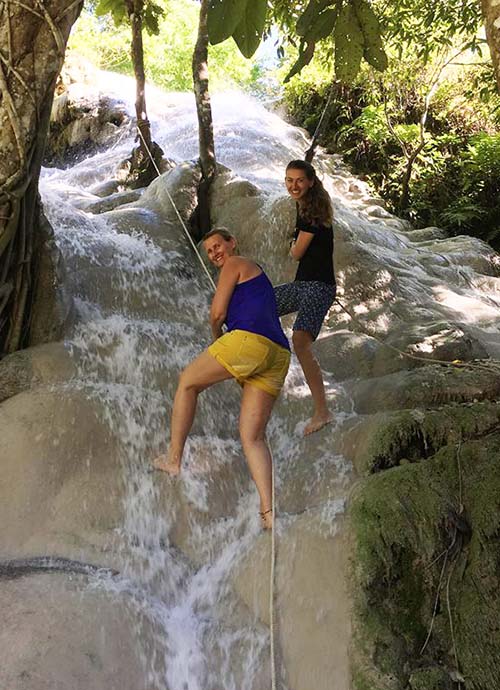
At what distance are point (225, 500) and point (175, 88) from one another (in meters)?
18.5

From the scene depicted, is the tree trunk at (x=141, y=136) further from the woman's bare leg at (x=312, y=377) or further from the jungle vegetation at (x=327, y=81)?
the woman's bare leg at (x=312, y=377)

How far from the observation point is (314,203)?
144 inches

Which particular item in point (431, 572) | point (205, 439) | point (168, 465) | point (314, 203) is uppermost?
point (314, 203)

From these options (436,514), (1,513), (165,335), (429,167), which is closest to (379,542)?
(436,514)

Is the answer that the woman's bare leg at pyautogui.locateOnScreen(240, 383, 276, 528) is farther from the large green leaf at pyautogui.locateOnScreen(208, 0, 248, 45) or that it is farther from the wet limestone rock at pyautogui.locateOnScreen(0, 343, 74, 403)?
the large green leaf at pyautogui.locateOnScreen(208, 0, 248, 45)

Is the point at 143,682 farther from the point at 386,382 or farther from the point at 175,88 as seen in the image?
the point at 175,88

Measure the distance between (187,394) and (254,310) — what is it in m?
0.59

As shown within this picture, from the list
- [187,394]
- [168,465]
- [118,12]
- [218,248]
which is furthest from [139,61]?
[168,465]

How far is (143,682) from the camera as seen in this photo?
259 cm

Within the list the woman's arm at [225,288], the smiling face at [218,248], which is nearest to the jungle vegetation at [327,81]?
the smiling face at [218,248]

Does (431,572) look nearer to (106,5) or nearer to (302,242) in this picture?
(302,242)

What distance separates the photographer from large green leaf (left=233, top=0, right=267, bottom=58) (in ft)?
10.2

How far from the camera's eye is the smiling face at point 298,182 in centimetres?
355

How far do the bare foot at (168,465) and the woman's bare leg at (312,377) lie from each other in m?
0.97
